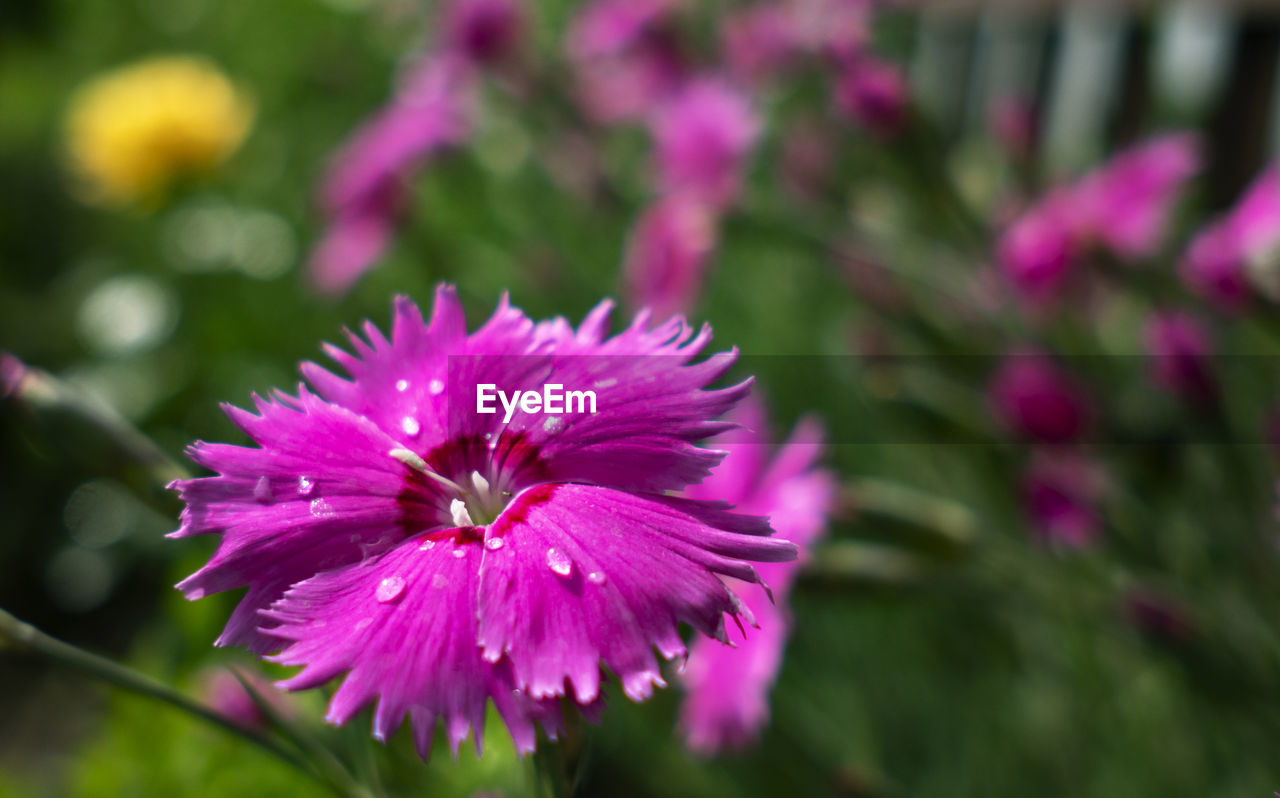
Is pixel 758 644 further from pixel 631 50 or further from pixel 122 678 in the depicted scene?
pixel 631 50

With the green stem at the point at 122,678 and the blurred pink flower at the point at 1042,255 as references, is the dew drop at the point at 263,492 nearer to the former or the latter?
the green stem at the point at 122,678

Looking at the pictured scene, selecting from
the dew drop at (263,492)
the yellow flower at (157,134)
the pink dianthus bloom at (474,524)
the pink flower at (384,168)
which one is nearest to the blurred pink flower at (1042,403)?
the pink dianthus bloom at (474,524)

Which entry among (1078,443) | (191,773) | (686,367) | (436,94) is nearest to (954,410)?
(1078,443)

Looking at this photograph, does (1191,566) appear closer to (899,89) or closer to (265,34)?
(899,89)

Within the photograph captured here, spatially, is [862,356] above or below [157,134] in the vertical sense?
below

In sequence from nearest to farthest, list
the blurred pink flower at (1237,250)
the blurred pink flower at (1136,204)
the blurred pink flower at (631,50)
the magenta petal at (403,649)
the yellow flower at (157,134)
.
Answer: the magenta petal at (403,649) → the blurred pink flower at (1237,250) → the blurred pink flower at (1136,204) → the blurred pink flower at (631,50) → the yellow flower at (157,134)

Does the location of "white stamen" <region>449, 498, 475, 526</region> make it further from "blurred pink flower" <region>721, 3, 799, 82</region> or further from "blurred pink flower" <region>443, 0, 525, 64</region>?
"blurred pink flower" <region>443, 0, 525, 64</region>

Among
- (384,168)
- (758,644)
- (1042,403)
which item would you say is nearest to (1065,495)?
(1042,403)
